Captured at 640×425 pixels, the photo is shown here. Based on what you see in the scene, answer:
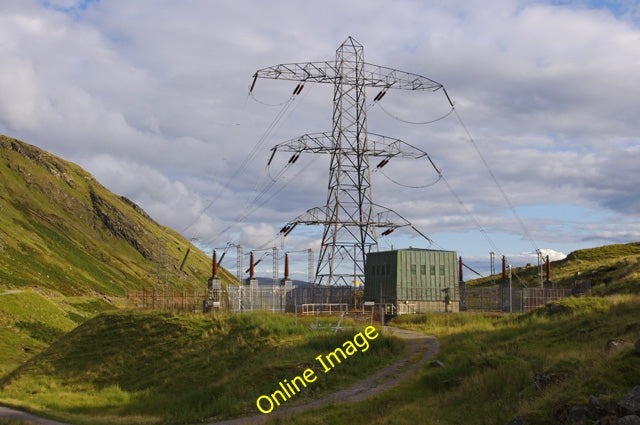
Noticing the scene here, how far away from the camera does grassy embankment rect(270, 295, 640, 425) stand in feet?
57.4

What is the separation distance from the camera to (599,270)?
73500mm

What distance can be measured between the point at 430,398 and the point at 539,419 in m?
7.92

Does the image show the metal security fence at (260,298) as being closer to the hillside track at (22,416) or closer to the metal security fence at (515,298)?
the metal security fence at (515,298)

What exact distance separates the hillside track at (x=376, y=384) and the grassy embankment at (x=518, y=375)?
0.82 metres

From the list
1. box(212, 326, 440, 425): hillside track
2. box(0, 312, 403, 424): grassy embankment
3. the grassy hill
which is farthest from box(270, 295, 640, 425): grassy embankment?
the grassy hill

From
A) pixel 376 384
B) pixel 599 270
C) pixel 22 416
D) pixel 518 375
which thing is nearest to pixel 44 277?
pixel 599 270

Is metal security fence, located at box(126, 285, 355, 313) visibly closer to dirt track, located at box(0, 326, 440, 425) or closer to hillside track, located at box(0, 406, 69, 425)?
dirt track, located at box(0, 326, 440, 425)

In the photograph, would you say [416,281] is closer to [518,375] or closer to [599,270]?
[599,270]

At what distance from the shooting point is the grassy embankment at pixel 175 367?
29891 mm

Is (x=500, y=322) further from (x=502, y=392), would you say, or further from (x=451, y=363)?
(x=502, y=392)

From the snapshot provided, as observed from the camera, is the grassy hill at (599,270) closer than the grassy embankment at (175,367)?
No

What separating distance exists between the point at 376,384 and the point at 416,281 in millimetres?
26438

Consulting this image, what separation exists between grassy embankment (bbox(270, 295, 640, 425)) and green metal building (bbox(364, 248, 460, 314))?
16729 mm

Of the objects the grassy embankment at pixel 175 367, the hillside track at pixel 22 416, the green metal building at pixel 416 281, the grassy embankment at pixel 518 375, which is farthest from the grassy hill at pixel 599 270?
the hillside track at pixel 22 416
